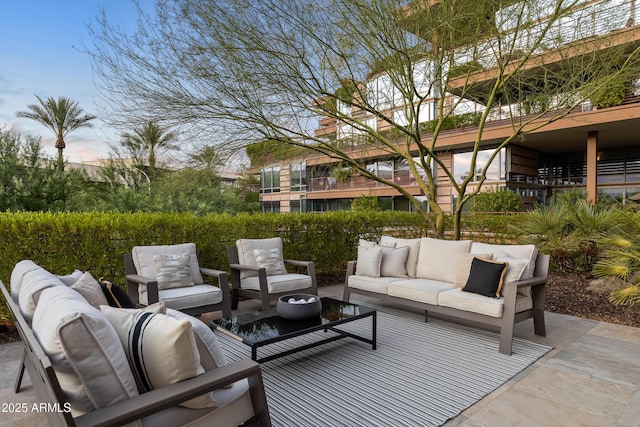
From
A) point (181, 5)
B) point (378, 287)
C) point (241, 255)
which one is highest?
point (181, 5)

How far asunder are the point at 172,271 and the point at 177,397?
10.4ft

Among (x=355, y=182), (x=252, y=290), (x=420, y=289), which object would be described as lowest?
(x=252, y=290)

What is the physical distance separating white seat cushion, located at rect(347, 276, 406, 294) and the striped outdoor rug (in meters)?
0.52

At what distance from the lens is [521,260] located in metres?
4.08

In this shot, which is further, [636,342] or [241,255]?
[241,255]

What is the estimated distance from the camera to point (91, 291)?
2516 millimetres

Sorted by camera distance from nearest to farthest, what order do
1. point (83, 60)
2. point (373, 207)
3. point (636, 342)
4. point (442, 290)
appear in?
point (636, 342) → point (442, 290) → point (83, 60) → point (373, 207)

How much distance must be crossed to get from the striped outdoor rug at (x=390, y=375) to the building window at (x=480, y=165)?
1057 cm

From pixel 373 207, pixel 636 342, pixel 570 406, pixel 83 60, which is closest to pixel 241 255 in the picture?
pixel 83 60

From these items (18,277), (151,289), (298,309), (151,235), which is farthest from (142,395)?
(151,235)

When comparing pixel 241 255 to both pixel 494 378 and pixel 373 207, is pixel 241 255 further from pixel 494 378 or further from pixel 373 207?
pixel 373 207

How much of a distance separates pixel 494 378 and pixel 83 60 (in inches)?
229

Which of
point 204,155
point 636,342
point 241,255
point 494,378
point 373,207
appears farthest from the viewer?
point 373,207

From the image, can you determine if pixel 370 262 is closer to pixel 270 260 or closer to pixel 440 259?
pixel 440 259
